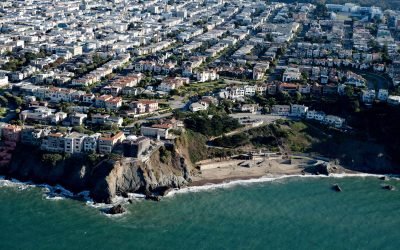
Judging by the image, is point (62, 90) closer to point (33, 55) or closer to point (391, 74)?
point (33, 55)

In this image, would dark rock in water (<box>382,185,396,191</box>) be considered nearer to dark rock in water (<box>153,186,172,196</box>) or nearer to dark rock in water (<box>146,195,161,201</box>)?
dark rock in water (<box>153,186,172,196</box>)

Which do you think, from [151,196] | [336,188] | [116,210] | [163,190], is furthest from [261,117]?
[116,210]

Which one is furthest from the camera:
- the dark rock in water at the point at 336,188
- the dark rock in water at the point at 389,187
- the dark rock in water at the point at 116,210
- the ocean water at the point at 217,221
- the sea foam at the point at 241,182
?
the dark rock in water at the point at 389,187

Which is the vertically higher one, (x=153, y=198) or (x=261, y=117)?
(x=261, y=117)

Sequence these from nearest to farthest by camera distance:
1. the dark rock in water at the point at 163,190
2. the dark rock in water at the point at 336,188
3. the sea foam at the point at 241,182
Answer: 1. the dark rock in water at the point at 163,190
2. the sea foam at the point at 241,182
3. the dark rock in water at the point at 336,188

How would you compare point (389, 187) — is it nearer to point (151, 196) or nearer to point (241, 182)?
point (241, 182)

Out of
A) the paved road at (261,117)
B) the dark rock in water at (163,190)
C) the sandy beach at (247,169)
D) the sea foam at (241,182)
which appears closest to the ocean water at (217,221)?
the sea foam at (241,182)

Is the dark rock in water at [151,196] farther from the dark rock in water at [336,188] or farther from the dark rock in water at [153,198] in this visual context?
the dark rock in water at [336,188]
